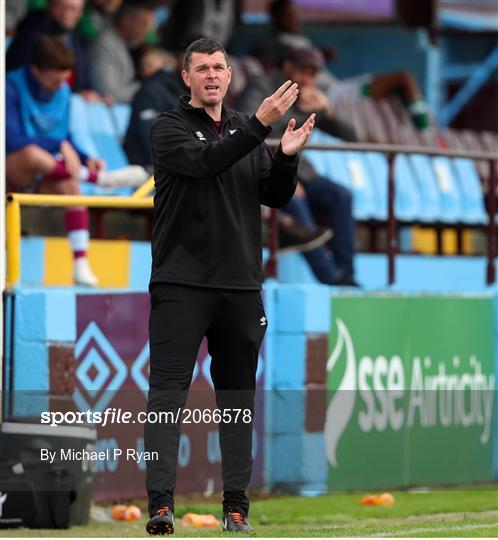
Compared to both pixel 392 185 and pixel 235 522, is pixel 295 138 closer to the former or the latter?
pixel 235 522

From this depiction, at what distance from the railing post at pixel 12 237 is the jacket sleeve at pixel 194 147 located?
2.23m

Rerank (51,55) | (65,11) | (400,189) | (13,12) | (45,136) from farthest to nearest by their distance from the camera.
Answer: (400,189)
(13,12)
(65,11)
(45,136)
(51,55)

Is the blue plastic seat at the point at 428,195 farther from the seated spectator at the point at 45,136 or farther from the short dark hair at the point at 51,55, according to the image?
the short dark hair at the point at 51,55

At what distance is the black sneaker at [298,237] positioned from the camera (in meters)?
10.9

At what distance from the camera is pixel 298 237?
10898 mm

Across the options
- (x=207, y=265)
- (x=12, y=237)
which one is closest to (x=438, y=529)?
(x=207, y=265)

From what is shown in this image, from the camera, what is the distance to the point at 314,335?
10320 millimetres

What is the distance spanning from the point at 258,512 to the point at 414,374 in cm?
200

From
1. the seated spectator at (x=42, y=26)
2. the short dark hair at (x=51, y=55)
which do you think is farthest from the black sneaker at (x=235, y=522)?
the seated spectator at (x=42, y=26)

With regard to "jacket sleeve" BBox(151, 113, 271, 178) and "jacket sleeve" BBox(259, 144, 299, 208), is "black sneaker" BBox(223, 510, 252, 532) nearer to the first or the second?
"jacket sleeve" BBox(259, 144, 299, 208)

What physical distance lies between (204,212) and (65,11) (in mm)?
5758

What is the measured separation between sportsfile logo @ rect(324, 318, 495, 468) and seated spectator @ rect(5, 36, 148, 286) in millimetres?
1700

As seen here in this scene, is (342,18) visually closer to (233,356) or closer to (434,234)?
(434,234)

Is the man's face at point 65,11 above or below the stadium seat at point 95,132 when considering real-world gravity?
above
